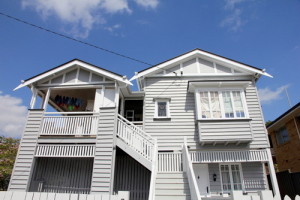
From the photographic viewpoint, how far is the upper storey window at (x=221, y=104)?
1034 cm

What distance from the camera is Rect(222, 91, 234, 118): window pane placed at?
34.0 ft

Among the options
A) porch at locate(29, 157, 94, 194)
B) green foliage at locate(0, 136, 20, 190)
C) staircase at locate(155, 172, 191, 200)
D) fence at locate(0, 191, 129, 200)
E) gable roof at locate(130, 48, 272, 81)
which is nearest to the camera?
fence at locate(0, 191, 129, 200)

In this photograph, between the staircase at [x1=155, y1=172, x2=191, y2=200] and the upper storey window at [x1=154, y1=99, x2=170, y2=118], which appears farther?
the upper storey window at [x1=154, y1=99, x2=170, y2=118]

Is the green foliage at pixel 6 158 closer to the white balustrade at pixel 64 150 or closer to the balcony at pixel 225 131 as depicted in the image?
the white balustrade at pixel 64 150

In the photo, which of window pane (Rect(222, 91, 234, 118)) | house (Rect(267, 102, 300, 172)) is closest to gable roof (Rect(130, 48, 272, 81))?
window pane (Rect(222, 91, 234, 118))

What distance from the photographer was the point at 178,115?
1102 centimetres

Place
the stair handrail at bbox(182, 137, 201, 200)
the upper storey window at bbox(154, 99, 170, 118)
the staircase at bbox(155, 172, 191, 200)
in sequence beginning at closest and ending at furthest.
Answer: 1. the stair handrail at bbox(182, 137, 201, 200)
2. the staircase at bbox(155, 172, 191, 200)
3. the upper storey window at bbox(154, 99, 170, 118)

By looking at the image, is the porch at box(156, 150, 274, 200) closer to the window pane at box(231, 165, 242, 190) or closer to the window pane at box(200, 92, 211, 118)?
the window pane at box(231, 165, 242, 190)

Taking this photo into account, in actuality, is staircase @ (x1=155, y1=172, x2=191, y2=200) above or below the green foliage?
below

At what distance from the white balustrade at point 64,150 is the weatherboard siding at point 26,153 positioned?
35cm

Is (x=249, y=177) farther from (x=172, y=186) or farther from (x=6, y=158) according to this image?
(x=6, y=158)

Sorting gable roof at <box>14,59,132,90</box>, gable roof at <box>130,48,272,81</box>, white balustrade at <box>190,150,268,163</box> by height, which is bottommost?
white balustrade at <box>190,150,268,163</box>

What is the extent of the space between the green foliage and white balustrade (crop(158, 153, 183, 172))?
10.7 m

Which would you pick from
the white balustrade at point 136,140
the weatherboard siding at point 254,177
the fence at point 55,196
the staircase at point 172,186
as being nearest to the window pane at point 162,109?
the white balustrade at point 136,140
